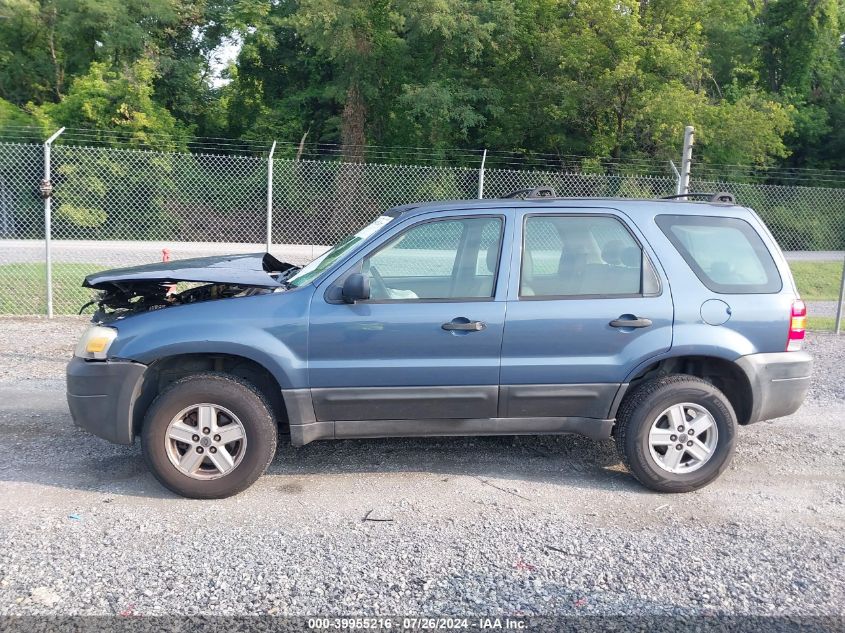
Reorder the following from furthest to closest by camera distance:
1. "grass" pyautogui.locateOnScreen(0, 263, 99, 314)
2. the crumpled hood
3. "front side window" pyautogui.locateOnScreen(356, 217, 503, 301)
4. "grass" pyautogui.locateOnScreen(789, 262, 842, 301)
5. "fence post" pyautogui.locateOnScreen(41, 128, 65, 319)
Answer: "grass" pyautogui.locateOnScreen(789, 262, 842, 301) → "grass" pyautogui.locateOnScreen(0, 263, 99, 314) → "fence post" pyautogui.locateOnScreen(41, 128, 65, 319) → "front side window" pyautogui.locateOnScreen(356, 217, 503, 301) → the crumpled hood

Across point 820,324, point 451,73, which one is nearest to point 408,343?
point 820,324

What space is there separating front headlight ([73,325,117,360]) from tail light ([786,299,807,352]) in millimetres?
4318

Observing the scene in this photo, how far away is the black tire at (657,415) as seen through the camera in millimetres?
4668

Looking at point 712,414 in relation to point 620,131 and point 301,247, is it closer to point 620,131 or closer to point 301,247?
point 301,247

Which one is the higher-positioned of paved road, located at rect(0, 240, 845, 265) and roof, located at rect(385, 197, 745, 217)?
roof, located at rect(385, 197, 745, 217)

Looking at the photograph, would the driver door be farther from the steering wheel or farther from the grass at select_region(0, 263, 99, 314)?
the grass at select_region(0, 263, 99, 314)

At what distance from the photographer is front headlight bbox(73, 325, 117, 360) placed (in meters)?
4.47

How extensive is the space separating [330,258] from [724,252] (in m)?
2.65

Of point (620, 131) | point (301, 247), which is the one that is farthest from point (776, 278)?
point (620, 131)

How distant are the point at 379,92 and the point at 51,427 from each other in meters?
21.8

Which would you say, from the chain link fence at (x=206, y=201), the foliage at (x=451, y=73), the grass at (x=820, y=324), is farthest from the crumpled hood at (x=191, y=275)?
the foliage at (x=451, y=73)

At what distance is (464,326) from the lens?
14.9ft

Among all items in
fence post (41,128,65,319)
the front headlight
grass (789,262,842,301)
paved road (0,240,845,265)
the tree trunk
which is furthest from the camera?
the tree trunk

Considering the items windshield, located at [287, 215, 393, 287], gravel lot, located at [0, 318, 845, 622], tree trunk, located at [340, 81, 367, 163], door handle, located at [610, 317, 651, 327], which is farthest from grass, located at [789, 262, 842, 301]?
windshield, located at [287, 215, 393, 287]
